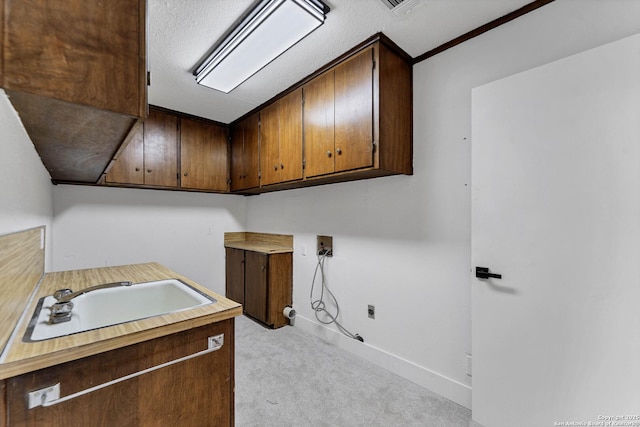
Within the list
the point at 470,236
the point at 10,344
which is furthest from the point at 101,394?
the point at 470,236

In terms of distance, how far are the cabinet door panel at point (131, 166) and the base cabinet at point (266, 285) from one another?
4.73 ft

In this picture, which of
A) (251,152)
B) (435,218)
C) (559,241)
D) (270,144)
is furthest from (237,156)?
(559,241)

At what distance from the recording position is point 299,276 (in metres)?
3.16

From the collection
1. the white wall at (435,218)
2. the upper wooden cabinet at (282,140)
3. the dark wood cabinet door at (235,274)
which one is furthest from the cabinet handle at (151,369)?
the dark wood cabinet door at (235,274)

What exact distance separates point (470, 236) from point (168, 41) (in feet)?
8.15

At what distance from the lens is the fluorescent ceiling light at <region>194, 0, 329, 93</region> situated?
156 cm

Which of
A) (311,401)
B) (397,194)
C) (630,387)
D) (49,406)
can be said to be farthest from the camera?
(397,194)

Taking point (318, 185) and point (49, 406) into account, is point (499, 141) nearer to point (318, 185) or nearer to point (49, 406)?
point (318, 185)

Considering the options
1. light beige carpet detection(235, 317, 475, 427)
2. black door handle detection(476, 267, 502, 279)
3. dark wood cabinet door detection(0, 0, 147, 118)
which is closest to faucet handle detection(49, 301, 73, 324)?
dark wood cabinet door detection(0, 0, 147, 118)

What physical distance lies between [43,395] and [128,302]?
2.83ft

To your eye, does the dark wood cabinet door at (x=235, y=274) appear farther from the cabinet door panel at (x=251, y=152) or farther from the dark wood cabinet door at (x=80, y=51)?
the dark wood cabinet door at (x=80, y=51)

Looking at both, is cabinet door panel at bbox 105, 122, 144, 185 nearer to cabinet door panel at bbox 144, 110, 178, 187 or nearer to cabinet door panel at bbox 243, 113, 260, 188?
cabinet door panel at bbox 144, 110, 178, 187

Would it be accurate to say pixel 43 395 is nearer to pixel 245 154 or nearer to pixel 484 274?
pixel 484 274

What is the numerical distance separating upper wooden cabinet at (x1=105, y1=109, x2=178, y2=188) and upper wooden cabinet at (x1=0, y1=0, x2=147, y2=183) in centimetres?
210
